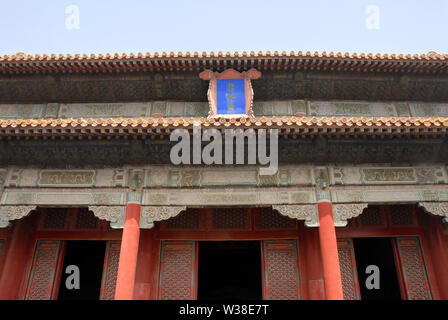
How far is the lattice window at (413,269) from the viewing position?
7535mm

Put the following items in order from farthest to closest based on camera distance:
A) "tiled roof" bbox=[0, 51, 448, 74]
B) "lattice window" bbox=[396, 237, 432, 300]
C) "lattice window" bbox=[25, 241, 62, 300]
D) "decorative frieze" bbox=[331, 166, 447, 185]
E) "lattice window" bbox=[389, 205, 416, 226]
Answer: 1. "tiled roof" bbox=[0, 51, 448, 74]
2. "lattice window" bbox=[389, 205, 416, 226]
3. "lattice window" bbox=[25, 241, 62, 300]
4. "lattice window" bbox=[396, 237, 432, 300]
5. "decorative frieze" bbox=[331, 166, 447, 185]

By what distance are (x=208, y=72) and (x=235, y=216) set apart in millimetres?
3878

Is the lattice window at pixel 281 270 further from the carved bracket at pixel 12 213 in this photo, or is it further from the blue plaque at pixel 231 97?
the carved bracket at pixel 12 213

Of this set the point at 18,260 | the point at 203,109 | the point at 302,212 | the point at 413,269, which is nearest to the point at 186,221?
the point at 302,212

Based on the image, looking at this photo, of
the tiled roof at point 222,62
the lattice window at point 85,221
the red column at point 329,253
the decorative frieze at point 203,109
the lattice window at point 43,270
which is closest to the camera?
the red column at point 329,253

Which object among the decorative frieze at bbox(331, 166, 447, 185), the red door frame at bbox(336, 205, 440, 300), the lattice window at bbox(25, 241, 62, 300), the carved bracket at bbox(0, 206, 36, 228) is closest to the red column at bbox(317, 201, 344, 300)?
the decorative frieze at bbox(331, 166, 447, 185)

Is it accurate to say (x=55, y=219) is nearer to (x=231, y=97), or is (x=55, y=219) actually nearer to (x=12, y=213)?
(x=12, y=213)

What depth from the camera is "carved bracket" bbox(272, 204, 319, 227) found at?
21.8 feet

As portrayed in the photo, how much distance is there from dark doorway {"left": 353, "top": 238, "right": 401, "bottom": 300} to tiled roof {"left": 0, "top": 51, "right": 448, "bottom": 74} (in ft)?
15.1

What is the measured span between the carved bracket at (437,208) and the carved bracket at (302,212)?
2.14 meters

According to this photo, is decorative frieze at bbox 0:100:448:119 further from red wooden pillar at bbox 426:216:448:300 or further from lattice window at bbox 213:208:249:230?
red wooden pillar at bbox 426:216:448:300

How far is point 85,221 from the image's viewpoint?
8.32 meters

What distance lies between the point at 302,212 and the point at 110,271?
458 cm

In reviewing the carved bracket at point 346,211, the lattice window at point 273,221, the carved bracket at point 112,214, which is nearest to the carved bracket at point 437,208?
the carved bracket at point 346,211
